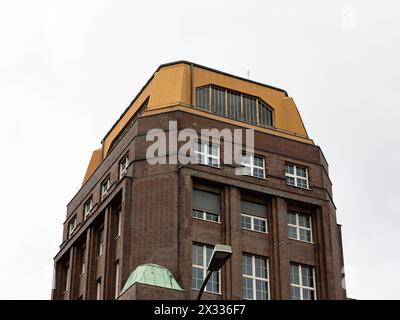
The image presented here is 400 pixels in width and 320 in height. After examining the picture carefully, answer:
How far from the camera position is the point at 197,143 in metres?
47.5

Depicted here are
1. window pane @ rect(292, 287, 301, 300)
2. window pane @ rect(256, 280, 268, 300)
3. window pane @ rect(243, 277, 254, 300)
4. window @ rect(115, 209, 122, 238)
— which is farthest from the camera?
window @ rect(115, 209, 122, 238)

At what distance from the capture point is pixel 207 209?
46062mm

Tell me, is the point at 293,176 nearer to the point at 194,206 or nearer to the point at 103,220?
the point at 194,206

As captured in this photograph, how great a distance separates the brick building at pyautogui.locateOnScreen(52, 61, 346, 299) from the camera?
1726 inches

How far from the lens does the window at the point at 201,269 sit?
1703 inches

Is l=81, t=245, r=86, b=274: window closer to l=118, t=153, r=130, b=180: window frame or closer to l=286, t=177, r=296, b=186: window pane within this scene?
l=118, t=153, r=130, b=180: window frame

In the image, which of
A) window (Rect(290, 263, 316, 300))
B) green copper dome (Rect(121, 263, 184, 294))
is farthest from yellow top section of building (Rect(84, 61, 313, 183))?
green copper dome (Rect(121, 263, 184, 294))

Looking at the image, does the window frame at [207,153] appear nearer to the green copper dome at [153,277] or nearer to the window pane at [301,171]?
the window pane at [301,171]

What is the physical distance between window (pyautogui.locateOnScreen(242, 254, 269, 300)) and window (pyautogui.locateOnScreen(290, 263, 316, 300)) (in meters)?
1.52

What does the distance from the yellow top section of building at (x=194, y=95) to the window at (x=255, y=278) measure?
782cm

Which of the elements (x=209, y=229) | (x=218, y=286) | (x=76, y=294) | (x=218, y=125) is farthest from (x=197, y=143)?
(x=76, y=294)

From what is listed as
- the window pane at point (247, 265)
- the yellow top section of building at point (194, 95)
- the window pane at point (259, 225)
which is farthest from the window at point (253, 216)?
the yellow top section of building at point (194, 95)

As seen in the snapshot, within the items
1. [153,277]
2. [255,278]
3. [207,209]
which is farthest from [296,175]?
[153,277]

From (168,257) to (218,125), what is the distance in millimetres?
8718
